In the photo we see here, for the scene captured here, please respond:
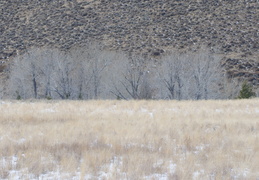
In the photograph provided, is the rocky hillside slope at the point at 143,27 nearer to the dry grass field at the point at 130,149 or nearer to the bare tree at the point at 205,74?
the bare tree at the point at 205,74

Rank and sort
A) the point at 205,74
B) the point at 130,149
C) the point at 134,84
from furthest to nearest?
the point at 134,84
the point at 205,74
the point at 130,149

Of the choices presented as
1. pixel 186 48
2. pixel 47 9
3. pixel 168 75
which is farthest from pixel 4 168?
pixel 47 9

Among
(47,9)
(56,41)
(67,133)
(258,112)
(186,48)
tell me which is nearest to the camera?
(67,133)

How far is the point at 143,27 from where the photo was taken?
44.3m

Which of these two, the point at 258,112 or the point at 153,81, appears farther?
the point at 153,81

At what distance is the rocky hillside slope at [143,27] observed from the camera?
134 feet

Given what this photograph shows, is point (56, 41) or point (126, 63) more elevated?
point (56, 41)

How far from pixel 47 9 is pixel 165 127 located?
4422cm

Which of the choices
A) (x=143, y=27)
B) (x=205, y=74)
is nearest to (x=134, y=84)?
(x=205, y=74)

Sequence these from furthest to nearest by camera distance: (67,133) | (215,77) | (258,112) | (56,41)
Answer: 1. (56,41)
2. (215,77)
3. (258,112)
4. (67,133)

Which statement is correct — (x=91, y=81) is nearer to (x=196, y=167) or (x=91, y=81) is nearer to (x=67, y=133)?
(x=67, y=133)

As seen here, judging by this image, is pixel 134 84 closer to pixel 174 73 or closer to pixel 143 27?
pixel 174 73

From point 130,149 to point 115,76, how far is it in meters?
26.5

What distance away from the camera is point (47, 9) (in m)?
50.3
